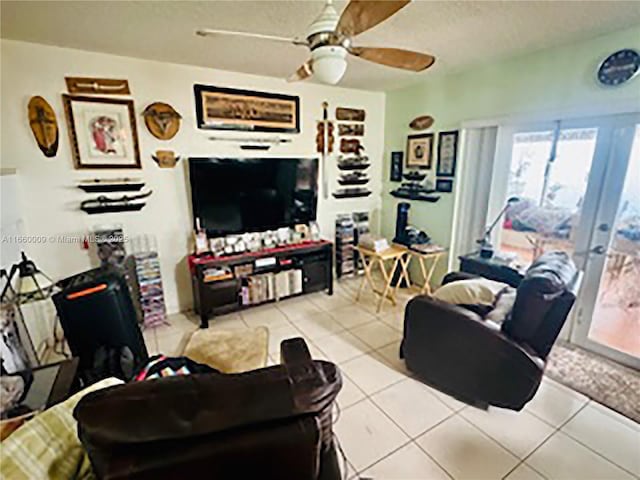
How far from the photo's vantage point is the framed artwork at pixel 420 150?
3.66m

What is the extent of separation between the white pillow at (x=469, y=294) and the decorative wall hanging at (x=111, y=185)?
265 centimetres

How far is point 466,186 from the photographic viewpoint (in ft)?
11.2

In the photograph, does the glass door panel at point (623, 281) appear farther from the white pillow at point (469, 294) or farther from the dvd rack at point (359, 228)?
the dvd rack at point (359, 228)

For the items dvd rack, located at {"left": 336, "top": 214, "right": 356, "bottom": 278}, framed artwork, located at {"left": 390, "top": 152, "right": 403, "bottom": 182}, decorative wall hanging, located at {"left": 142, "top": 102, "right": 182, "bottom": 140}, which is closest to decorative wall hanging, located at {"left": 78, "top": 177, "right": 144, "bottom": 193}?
decorative wall hanging, located at {"left": 142, "top": 102, "right": 182, "bottom": 140}

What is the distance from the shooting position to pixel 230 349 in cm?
221

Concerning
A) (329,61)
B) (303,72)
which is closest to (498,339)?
(329,61)

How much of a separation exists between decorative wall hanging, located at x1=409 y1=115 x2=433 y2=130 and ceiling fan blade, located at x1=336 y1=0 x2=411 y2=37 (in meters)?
2.37

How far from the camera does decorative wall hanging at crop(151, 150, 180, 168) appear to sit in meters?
2.99

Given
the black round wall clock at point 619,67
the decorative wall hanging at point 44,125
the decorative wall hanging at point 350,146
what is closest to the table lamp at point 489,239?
the black round wall clock at point 619,67

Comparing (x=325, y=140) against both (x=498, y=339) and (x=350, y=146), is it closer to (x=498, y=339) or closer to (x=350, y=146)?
(x=350, y=146)

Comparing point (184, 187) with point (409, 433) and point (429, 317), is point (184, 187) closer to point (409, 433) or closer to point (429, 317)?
point (429, 317)

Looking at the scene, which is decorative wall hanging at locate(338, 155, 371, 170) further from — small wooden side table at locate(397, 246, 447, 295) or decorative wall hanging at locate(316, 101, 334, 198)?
small wooden side table at locate(397, 246, 447, 295)

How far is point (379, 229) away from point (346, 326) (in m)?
1.80

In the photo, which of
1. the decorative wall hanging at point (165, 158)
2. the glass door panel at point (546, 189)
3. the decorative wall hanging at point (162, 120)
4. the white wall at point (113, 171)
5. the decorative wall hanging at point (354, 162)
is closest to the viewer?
the white wall at point (113, 171)
